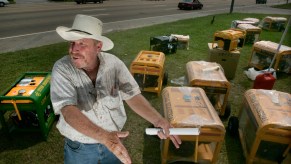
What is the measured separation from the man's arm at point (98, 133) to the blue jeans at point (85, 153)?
864mm

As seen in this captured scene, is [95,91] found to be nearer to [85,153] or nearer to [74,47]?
[74,47]

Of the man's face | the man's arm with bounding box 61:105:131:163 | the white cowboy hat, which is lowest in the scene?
the man's arm with bounding box 61:105:131:163

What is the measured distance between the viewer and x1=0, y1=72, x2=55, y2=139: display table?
470cm

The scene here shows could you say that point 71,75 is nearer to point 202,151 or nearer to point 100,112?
point 100,112

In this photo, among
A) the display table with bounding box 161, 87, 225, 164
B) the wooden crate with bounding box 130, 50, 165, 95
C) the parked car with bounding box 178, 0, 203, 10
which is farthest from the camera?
A: the parked car with bounding box 178, 0, 203, 10

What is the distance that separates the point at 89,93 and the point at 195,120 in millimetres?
2225

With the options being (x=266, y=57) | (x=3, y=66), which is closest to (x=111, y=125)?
(x=3, y=66)

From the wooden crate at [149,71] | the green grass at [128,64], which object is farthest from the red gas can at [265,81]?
the wooden crate at [149,71]

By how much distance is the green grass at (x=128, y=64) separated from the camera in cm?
493

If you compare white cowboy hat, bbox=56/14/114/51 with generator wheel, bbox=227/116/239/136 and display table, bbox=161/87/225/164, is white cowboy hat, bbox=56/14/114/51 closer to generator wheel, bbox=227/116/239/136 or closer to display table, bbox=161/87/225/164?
display table, bbox=161/87/225/164

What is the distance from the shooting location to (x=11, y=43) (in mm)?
12086

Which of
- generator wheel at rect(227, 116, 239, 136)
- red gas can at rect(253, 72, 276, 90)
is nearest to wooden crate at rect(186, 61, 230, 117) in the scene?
generator wheel at rect(227, 116, 239, 136)

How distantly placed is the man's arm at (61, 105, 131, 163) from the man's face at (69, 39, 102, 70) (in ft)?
1.76

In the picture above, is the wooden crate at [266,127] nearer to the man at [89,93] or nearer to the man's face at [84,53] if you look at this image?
the man at [89,93]
